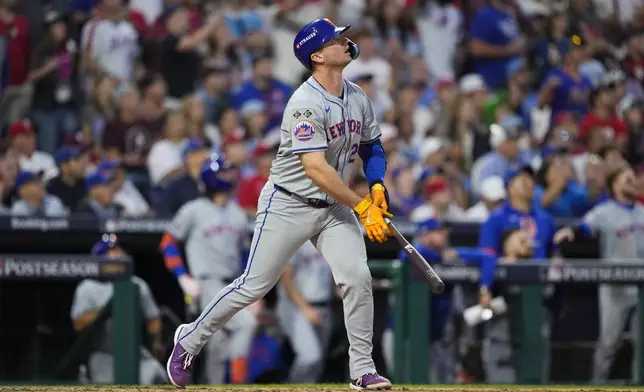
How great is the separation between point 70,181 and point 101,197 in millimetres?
580

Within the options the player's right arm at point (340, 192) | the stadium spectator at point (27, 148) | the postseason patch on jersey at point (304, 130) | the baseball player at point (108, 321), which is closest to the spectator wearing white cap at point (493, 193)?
the baseball player at point (108, 321)

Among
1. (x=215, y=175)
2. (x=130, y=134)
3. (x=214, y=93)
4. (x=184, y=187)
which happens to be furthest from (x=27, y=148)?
(x=215, y=175)

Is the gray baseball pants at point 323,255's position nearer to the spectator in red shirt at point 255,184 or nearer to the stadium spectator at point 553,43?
the spectator in red shirt at point 255,184

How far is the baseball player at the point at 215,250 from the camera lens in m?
8.58

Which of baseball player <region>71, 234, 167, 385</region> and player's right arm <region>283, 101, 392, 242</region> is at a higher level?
player's right arm <region>283, 101, 392, 242</region>

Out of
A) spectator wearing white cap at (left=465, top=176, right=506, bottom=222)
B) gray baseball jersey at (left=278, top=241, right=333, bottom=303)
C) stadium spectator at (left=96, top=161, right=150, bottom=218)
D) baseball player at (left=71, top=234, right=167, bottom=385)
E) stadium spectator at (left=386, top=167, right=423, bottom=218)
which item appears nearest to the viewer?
baseball player at (left=71, top=234, right=167, bottom=385)

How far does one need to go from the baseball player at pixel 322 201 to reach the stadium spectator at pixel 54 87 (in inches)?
223

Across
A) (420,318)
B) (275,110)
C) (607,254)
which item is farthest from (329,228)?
(275,110)

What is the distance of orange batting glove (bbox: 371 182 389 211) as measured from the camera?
18.7 ft

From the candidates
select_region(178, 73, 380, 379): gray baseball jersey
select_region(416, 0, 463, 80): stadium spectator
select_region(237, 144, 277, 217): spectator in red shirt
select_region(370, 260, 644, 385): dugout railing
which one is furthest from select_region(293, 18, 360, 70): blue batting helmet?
select_region(416, 0, 463, 80): stadium spectator

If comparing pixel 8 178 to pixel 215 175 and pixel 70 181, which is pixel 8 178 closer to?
pixel 70 181

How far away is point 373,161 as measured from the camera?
598 cm

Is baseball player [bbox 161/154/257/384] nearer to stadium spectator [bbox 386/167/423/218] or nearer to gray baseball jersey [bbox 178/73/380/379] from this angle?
stadium spectator [bbox 386/167/423/218]

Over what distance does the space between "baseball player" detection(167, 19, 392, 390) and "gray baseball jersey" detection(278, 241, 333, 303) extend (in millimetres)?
3152
